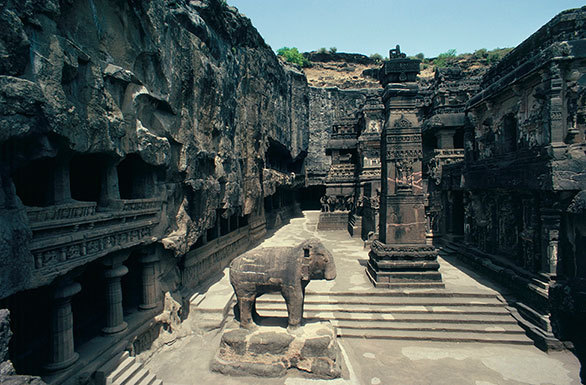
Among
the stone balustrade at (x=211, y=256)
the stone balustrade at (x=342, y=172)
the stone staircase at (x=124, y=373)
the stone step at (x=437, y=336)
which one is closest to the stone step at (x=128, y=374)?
the stone staircase at (x=124, y=373)

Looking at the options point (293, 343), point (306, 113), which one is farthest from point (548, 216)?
point (306, 113)

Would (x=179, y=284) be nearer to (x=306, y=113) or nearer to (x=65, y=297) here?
(x=65, y=297)

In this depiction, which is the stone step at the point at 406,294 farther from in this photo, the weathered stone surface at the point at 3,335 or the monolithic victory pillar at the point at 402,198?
the weathered stone surface at the point at 3,335

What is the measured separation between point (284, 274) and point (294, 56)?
48.3 metres

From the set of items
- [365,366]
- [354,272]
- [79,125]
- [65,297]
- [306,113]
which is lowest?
[365,366]

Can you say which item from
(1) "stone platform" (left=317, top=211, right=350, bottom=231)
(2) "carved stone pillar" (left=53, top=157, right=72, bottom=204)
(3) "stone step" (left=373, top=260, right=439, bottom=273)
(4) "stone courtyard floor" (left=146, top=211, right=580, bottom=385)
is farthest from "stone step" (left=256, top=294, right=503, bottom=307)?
(1) "stone platform" (left=317, top=211, right=350, bottom=231)

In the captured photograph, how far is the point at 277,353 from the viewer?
22.2 ft

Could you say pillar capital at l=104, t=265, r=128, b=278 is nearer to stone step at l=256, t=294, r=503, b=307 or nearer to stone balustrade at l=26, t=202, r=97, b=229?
stone balustrade at l=26, t=202, r=97, b=229

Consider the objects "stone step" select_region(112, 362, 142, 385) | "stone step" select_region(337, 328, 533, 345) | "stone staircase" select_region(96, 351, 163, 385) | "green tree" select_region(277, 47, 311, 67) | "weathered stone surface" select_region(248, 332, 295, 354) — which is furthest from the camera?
"green tree" select_region(277, 47, 311, 67)

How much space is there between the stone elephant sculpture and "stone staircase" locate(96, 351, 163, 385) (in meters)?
2.28

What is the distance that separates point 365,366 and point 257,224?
13.6 metres

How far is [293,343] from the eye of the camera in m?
6.76

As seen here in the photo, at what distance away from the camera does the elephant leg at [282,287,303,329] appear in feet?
23.0

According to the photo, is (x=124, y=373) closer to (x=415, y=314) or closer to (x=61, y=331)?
(x=61, y=331)
